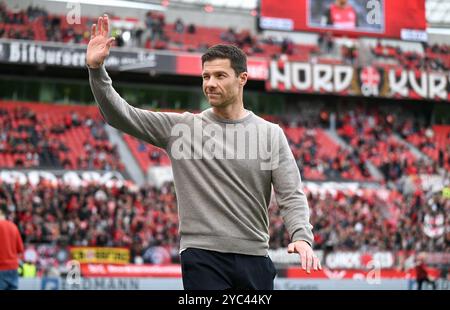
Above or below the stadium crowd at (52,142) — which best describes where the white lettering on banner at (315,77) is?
above

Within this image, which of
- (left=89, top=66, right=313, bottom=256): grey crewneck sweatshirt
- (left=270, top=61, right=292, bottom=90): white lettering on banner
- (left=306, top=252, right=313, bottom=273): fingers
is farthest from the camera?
(left=270, top=61, right=292, bottom=90): white lettering on banner

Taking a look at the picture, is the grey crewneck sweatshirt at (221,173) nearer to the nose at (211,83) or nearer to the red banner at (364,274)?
the nose at (211,83)

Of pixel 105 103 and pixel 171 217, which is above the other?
pixel 105 103

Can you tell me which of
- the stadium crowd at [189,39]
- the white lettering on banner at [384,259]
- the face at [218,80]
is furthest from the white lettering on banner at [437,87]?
the face at [218,80]

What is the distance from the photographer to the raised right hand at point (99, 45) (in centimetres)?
391

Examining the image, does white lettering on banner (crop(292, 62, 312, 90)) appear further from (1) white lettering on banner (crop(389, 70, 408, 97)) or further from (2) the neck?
(2) the neck

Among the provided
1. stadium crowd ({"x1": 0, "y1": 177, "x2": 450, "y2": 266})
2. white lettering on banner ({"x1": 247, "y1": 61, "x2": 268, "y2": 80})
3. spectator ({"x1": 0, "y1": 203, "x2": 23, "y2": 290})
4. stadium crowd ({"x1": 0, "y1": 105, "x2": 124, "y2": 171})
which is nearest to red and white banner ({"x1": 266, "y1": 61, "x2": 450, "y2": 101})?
white lettering on banner ({"x1": 247, "y1": 61, "x2": 268, "y2": 80})

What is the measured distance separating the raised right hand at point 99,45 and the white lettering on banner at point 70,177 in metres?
21.6

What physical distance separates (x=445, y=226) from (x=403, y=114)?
1735 cm

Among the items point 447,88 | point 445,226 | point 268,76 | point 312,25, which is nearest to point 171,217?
point 445,226

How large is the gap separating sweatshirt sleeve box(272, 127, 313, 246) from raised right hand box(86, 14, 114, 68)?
3.26 feet

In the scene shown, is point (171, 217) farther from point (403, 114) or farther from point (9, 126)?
point (403, 114)

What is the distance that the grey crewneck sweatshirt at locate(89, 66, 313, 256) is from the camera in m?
4.02

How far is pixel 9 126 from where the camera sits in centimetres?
3000
